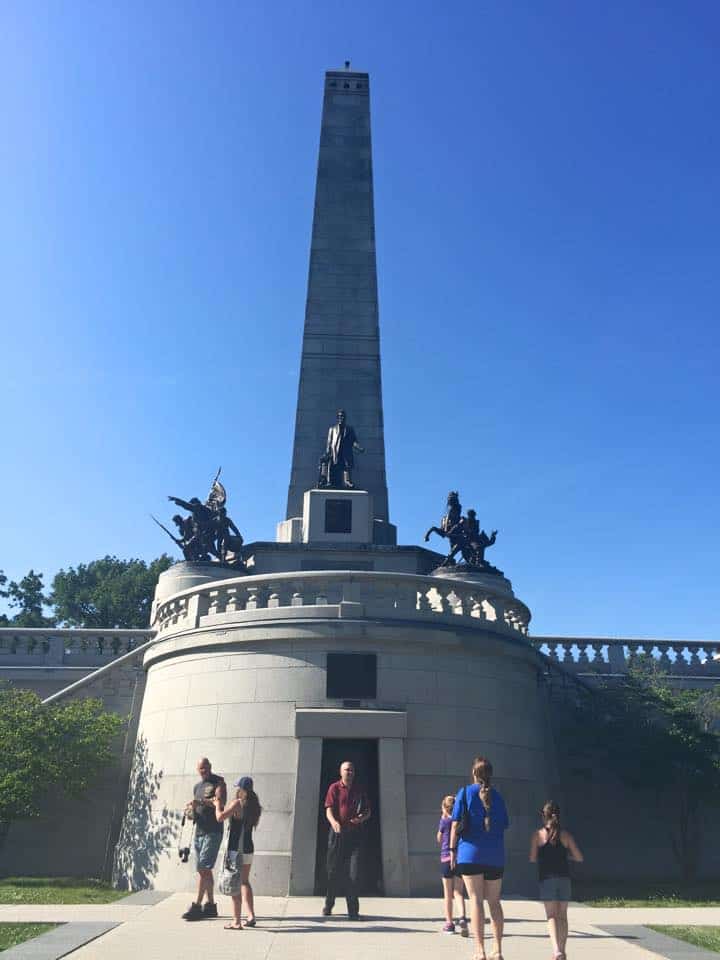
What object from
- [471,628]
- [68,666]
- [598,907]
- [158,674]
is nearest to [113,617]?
[68,666]

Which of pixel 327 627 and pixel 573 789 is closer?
pixel 327 627

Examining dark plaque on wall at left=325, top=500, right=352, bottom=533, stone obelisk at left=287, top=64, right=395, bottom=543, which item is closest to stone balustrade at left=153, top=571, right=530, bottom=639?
dark plaque on wall at left=325, top=500, right=352, bottom=533

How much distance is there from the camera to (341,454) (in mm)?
30656

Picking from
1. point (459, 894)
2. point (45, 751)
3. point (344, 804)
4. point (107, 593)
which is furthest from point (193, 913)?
point (107, 593)

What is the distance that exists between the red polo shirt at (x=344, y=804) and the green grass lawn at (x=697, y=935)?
3.85 m

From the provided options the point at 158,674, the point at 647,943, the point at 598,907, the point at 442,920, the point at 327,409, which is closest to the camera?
the point at 647,943

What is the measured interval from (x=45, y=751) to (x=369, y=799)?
6.96 metres

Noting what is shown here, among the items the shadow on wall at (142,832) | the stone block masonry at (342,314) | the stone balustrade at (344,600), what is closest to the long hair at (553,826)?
the stone balustrade at (344,600)

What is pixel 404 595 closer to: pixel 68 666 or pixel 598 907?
pixel 598 907

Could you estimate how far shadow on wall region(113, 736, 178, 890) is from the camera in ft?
50.2

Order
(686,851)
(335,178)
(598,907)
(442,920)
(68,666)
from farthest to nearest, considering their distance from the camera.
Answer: (335,178) < (68,666) < (686,851) < (598,907) < (442,920)

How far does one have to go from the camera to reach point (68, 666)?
2273cm

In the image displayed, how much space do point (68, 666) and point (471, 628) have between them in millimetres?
12012

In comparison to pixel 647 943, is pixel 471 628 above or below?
above
